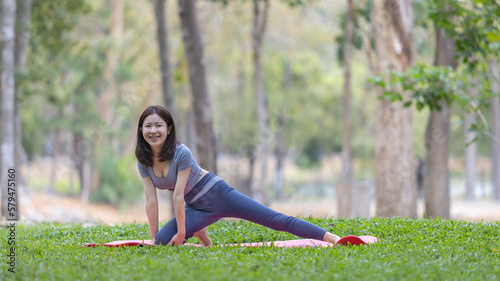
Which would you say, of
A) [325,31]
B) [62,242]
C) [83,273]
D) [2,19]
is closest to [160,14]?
[2,19]

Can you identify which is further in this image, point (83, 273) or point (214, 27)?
point (214, 27)

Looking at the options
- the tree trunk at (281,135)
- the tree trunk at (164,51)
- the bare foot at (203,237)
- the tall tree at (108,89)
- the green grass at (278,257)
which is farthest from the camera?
the tree trunk at (281,135)

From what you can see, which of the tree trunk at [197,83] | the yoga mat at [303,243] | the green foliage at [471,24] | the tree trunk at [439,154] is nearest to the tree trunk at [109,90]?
the tree trunk at [197,83]

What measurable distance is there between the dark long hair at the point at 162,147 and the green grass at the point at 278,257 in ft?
2.71

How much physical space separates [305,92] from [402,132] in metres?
24.3

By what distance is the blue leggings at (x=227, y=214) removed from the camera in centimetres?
600

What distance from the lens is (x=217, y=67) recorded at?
3562cm

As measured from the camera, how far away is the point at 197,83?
42.3 feet

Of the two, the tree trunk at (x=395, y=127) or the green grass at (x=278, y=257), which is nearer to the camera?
the green grass at (x=278, y=257)

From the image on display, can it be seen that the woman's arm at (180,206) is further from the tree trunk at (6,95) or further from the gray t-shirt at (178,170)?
the tree trunk at (6,95)

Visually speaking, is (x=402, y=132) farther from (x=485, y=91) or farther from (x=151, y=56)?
(x=151, y=56)

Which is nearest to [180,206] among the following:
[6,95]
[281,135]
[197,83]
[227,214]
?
[227,214]

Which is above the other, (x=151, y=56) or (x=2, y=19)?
(x=151, y=56)

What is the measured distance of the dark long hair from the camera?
5.86 metres
